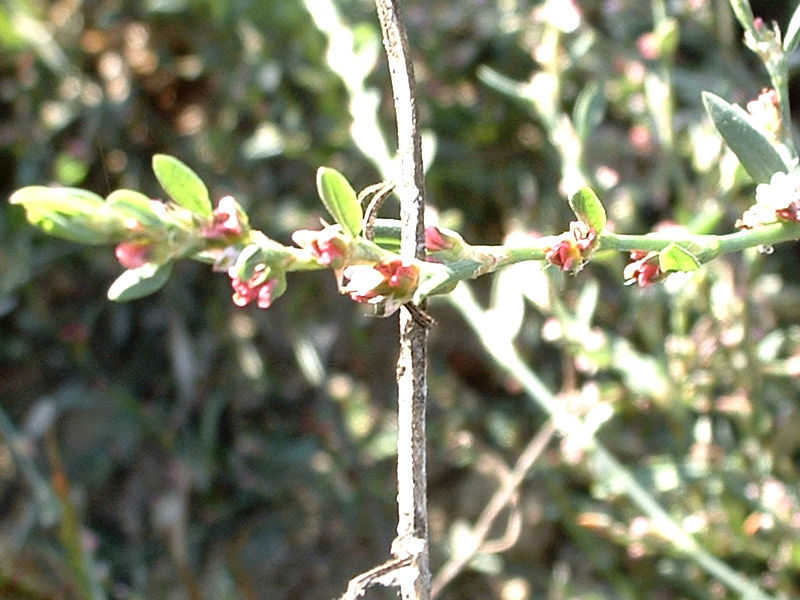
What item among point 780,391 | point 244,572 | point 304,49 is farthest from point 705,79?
point 244,572

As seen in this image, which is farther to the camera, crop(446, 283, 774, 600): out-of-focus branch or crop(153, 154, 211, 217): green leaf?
crop(446, 283, 774, 600): out-of-focus branch

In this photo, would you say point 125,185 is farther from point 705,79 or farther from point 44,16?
point 705,79

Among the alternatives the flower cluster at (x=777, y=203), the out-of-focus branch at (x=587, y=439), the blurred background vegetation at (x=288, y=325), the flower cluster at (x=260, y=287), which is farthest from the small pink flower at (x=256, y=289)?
the blurred background vegetation at (x=288, y=325)

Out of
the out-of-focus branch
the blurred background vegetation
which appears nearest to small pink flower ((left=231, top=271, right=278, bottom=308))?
the out-of-focus branch

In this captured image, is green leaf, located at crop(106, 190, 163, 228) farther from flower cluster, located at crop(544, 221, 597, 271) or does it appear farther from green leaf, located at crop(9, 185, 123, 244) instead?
flower cluster, located at crop(544, 221, 597, 271)

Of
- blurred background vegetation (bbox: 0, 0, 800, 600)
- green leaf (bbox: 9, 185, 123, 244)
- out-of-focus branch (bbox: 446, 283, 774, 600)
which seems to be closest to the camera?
green leaf (bbox: 9, 185, 123, 244)

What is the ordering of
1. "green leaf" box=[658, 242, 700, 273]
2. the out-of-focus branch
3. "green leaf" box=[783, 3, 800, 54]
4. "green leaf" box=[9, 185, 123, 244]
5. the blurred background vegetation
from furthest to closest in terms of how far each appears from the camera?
the blurred background vegetation
the out-of-focus branch
"green leaf" box=[783, 3, 800, 54]
"green leaf" box=[658, 242, 700, 273]
"green leaf" box=[9, 185, 123, 244]

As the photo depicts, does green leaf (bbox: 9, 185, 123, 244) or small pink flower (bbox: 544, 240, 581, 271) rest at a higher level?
green leaf (bbox: 9, 185, 123, 244)
